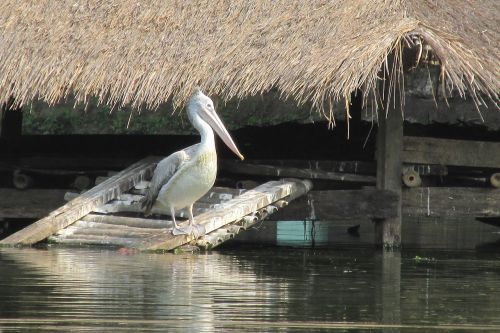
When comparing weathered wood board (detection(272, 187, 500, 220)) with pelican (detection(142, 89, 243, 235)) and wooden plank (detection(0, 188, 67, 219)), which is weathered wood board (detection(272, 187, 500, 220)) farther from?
wooden plank (detection(0, 188, 67, 219))

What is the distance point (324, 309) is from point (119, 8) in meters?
7.04

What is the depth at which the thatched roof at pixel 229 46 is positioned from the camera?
11555 mm

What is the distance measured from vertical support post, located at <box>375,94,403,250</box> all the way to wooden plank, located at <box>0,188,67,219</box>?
12.1 feet

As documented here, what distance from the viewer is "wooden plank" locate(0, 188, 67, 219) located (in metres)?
14.1

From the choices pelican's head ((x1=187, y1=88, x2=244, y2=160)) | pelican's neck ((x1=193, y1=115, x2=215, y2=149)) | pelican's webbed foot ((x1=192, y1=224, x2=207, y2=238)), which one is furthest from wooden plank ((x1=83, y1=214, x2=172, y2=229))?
pelican's head ((x1=187, y1=88, x2=244, y2=160))

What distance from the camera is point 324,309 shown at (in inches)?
310

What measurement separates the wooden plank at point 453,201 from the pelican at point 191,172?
227cm

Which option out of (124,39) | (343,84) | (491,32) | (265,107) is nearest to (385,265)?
(343,84)

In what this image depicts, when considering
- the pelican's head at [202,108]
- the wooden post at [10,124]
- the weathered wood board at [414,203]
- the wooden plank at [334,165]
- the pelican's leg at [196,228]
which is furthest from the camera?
the wooden post at [10,124]

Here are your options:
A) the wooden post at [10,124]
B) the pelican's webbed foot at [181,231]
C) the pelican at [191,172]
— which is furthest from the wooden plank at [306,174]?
the wooden post at [10,124]

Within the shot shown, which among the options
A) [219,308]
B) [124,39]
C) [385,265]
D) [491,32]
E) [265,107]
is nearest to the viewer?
[219,308]

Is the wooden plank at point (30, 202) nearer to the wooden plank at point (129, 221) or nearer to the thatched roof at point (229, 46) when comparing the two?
the thatched roof at point (229, 46)

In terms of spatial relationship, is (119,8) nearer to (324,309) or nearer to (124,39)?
(124,39)

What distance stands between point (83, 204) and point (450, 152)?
12.7 feet
